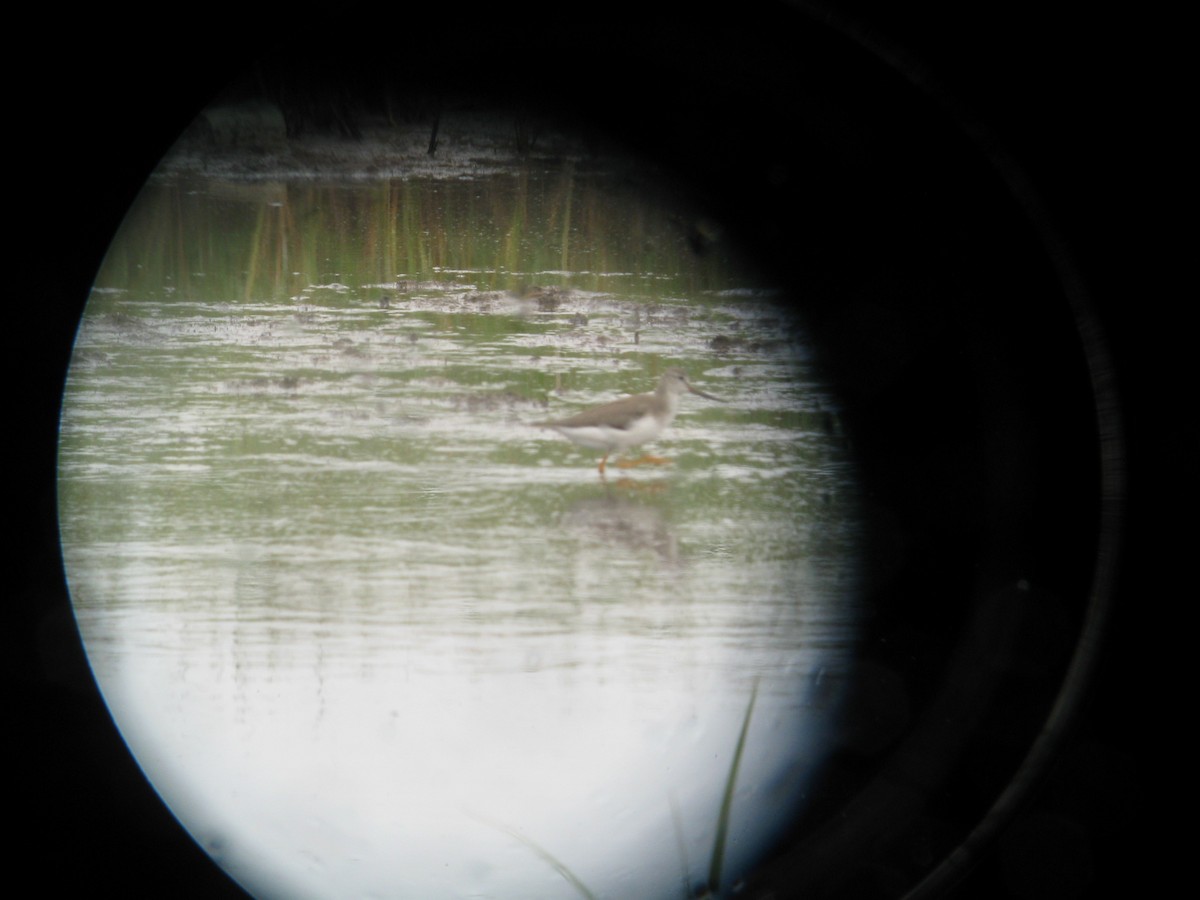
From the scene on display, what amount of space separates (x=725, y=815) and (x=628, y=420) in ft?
1.30

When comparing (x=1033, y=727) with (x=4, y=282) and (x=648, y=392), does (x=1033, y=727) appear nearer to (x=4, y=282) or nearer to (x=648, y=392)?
(x=648, y=392)

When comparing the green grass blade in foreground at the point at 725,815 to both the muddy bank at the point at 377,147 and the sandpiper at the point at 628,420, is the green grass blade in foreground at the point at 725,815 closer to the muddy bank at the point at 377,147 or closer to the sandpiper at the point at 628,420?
the sandpiper at the point at 628,420

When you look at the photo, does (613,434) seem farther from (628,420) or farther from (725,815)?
(725,815)

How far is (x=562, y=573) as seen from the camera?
36.4 inches

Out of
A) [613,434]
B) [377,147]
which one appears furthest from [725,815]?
[377,147]

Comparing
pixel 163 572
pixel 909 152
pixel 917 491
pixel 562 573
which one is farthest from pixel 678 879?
pixel 909 152

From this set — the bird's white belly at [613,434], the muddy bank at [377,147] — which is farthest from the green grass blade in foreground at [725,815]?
the muddy bank at [377,147]

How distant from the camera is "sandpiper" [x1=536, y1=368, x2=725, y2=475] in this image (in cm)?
91

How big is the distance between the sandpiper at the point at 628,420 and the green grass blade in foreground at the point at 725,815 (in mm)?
274

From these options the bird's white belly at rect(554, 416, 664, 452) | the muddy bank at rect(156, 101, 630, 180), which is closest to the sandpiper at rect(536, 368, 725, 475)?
the bird's white belly at rect(554, 416, 664, 452)

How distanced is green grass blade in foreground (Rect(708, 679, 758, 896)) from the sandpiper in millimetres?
274

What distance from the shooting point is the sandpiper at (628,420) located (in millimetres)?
912

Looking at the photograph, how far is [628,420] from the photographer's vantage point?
91 cm

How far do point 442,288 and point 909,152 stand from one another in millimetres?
459
